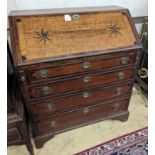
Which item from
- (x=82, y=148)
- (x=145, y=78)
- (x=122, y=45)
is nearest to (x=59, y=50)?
(x=122, y=45)

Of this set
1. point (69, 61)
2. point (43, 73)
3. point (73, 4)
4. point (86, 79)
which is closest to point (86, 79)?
point (86, 79)

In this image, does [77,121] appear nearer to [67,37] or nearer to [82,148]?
[82,148]

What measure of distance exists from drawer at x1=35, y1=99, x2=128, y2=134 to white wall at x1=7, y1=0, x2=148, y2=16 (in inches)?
39.5

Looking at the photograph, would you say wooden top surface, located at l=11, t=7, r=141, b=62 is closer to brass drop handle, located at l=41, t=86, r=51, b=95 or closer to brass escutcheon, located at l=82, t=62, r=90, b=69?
brass escutcheon, located at l=82, t=62, r=90, b=69

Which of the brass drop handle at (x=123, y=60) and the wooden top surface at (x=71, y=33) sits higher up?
the wooden top surface at (x=71, y=33)

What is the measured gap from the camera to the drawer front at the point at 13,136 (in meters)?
1.27

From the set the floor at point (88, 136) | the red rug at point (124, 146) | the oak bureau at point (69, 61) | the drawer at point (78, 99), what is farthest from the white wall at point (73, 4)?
the red rug at point (124, 146)

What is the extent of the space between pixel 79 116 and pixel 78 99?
228 millimetres

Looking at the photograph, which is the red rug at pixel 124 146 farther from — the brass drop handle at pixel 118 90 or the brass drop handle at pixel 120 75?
the brass drop handle at pixel 120 75

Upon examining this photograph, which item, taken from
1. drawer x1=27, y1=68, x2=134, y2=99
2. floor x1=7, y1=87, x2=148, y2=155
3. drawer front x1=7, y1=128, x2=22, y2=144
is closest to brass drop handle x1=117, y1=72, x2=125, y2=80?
drawer x1=27, y1=68, x2=134, y2=99

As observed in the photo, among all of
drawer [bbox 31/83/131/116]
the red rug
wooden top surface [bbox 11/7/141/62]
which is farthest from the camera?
the red rug

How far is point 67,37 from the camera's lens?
1240 mm

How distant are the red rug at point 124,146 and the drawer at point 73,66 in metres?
0.78

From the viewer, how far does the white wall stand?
1.50 m
